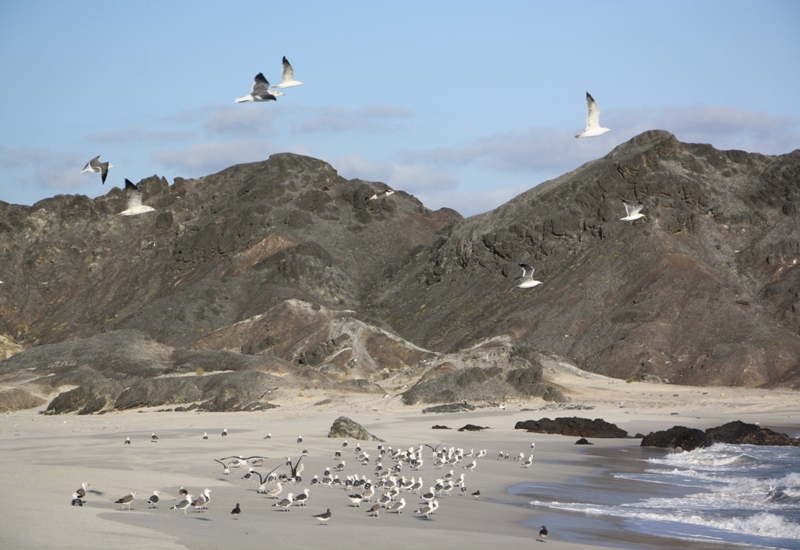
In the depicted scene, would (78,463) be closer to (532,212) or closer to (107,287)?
(532,212)

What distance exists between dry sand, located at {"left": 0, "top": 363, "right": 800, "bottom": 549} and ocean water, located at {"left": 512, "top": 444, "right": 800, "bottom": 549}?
721 mm

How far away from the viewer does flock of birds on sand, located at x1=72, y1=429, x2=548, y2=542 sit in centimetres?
1364

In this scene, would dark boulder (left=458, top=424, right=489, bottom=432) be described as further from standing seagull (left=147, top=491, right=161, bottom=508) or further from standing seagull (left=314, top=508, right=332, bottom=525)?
standing seagull (left=147, top=491, right=161, bottom=508)

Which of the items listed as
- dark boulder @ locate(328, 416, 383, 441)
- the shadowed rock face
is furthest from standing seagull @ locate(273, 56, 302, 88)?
the shadowed rock face

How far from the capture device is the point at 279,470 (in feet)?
60.8

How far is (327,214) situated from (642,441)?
79558 mm

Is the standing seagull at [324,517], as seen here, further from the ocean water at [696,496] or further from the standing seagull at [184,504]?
the ocean water at [696,496]

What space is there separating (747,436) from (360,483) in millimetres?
17010

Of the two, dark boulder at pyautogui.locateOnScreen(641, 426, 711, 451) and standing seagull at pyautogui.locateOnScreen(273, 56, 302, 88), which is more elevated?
standing seagull at pyautogui.locateOnScreen(273, 56, 302, 88)

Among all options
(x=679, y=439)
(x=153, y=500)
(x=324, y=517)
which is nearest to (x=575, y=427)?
(x=679, y=439)

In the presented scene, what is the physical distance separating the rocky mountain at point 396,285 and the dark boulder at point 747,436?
42.0 feet

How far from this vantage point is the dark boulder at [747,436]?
1153 inches

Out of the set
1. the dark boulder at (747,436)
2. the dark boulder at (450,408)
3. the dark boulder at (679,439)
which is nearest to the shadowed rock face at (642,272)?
the dark boulder at (450,408)

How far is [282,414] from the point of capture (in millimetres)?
A: 34250
